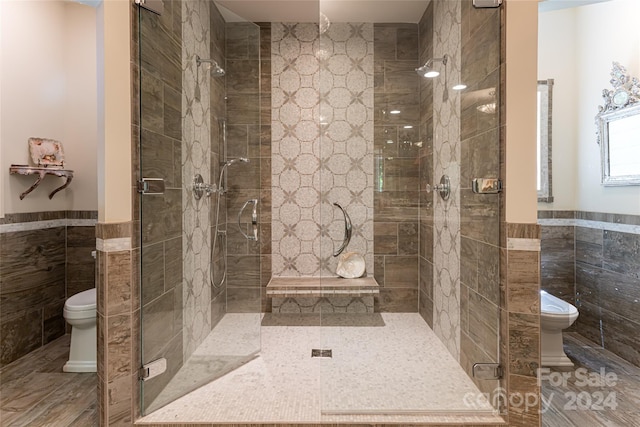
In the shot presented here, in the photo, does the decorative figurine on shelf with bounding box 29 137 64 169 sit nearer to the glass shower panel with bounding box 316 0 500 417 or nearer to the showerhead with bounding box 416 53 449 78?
the glass shower panel with bounding box 316 0 500 417

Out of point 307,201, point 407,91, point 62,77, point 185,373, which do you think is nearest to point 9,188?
point 62,77

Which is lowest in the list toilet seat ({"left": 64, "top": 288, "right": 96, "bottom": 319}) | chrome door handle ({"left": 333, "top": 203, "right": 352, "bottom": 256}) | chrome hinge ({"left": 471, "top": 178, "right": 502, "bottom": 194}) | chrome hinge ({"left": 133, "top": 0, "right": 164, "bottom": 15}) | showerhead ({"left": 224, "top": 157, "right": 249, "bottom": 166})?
toilet seat ({"left": 64, "top": 288, "right": 96, "bottom": 319})

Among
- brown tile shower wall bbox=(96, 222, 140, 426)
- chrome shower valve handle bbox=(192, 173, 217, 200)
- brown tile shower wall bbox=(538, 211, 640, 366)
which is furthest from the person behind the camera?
brown tile shower wall bbox=(538, 211, 640, 366)

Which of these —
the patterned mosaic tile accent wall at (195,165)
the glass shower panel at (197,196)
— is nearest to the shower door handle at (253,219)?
the glass shower panel at (197,196)

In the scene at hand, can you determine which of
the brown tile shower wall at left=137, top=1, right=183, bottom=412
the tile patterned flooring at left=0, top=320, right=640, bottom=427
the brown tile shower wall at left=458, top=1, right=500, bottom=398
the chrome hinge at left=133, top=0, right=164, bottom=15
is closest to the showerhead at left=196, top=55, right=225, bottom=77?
the brown tile shower wall at left=137, top=1, right=183, bottom=412

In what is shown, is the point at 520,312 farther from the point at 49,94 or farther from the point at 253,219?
the point at 49,94

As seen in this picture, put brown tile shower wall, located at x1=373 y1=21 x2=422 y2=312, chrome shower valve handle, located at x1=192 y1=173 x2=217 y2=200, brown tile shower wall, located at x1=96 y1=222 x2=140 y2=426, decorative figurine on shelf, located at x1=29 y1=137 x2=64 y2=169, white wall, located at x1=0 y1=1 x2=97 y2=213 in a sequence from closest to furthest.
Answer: brown tile shower wall, located at x1=96 y1=222 x2=140 y2=426
brown tile shower wall, located at x1=373 y1=21 x2=422 y2=312
chrome shower valve handle, located at x1=192 y1=173 x2=217 y2=200
white wall, located at x1=0 y1=1 x2=97 y2=213
decorative figurine on shelf, located at x1=29 y1=137 x2=64 y2=169

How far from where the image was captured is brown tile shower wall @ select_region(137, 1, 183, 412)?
5.64 feet

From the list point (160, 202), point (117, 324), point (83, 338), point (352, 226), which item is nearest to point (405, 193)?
point (352, 226)

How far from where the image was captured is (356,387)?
1.81 m

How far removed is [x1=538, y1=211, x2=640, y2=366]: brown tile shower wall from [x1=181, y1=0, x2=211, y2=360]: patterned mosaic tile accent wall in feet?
7.91

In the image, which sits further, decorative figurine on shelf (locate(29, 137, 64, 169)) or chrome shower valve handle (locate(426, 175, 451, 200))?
decorative figurine on shelf (locate(29, 137, 64, 169))

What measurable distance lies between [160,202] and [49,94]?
1913 millimetres

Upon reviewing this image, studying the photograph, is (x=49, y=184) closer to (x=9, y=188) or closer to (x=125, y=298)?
(x=9, y=188)
